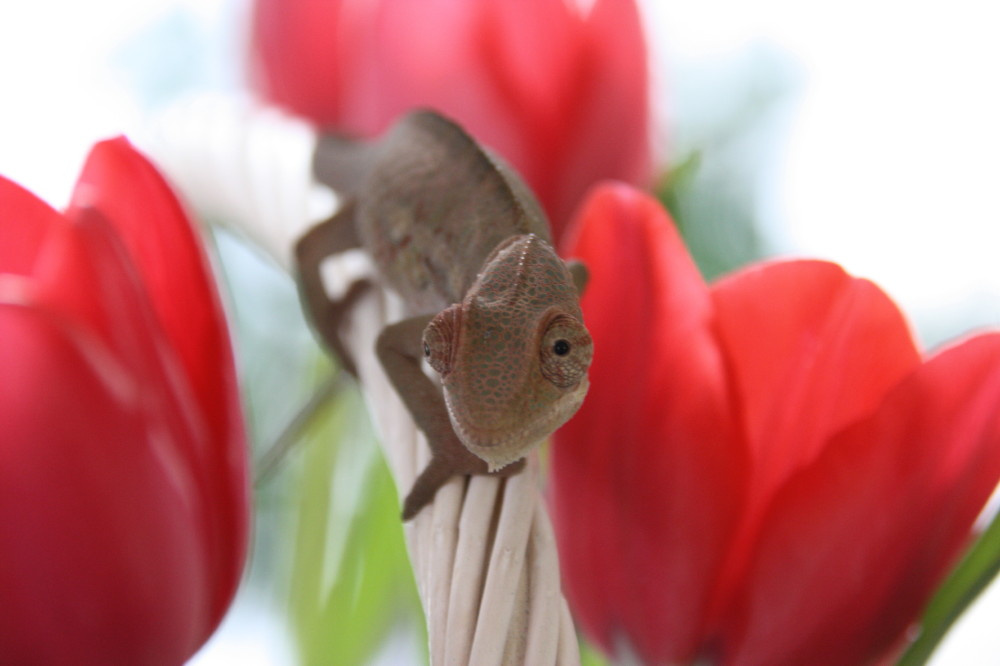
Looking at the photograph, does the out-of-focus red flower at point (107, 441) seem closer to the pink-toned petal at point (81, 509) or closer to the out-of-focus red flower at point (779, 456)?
the pink-toned petal at point (81, 509)

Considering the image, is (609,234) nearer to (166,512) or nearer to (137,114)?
(166,512)

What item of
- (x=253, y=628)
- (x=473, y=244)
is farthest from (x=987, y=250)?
(x=253, y=628)

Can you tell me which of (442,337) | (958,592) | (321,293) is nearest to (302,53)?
(321,293)

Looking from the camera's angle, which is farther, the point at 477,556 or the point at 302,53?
the point at 302,53

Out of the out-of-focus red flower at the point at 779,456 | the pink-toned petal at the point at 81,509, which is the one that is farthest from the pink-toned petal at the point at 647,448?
the pink-toned petal at the point at 81,509

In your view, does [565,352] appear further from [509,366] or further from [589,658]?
[589,658]

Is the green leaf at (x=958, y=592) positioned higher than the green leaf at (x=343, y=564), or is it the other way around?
the green leaf at (x=958, y=592)

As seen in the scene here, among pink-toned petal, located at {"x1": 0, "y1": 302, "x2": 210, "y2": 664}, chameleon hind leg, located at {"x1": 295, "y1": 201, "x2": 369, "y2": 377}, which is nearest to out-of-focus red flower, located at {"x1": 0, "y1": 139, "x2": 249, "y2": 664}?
pink-toned petal, located at {"x1": 0, "y1": 302, "x2": 210, "y2": 664}
